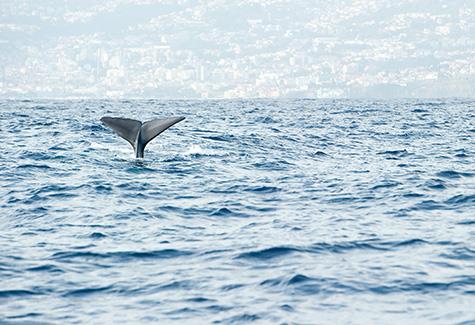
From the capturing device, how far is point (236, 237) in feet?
52.0

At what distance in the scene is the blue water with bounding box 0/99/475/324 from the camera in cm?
1177

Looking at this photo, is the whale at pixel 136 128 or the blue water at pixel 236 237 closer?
the blue water at pixel 236 237

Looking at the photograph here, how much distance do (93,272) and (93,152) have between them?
16.8 m

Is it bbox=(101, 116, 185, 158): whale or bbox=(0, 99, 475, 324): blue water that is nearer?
bbox=(0, 99, 475, 324): blue water

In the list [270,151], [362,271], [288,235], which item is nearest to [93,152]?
[270,151]

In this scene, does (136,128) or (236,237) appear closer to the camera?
(236,237)

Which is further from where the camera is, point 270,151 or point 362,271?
point 270,151

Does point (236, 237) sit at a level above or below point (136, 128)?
below

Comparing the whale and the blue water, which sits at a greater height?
the whale

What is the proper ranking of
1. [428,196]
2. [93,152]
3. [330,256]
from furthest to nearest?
1. [93,152]
2. [428,196]
3. [330,256]

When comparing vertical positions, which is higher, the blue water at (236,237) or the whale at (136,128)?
the whale at (136,128)

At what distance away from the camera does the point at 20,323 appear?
11.1 m

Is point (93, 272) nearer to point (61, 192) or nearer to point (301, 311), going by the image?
point (301, 311)

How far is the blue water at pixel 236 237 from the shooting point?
11.8 m
